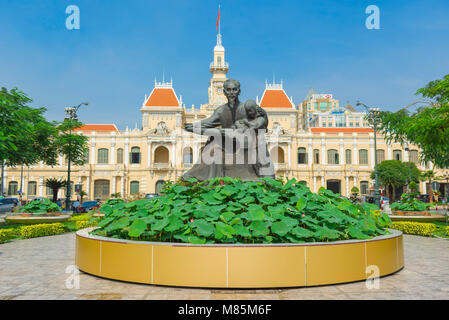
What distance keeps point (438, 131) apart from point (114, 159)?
4368 cm

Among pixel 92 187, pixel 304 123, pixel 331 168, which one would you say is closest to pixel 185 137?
pixel 92 187

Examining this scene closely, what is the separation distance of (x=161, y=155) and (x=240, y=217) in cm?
4981

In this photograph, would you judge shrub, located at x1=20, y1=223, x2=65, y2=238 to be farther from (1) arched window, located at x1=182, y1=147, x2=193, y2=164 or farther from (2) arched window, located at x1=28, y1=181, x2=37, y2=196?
(2) arched window, located at x1=28, y1=181, x2=37, y2=196

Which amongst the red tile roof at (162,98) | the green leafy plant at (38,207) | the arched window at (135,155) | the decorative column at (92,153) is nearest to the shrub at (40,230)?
the green leafy plant at (38,207)

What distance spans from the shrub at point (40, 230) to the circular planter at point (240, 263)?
7958 millimetres

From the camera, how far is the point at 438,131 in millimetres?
13133

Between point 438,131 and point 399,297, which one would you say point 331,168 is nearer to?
point 438,131

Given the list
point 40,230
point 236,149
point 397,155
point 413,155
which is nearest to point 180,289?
point 236,149

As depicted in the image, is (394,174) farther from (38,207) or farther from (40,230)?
(40,230)

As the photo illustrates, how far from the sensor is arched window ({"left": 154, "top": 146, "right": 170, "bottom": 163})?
53.5 metres

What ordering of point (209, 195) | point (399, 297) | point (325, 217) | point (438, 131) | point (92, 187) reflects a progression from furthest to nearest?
point (92, 187) < point (438, 131) < point (209, 195) < point (325, 217) < point (399, 297)

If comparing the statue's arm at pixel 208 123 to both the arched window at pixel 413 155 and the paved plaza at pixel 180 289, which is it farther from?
the arched window at pixel 413 155

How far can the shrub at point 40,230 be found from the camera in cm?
1143

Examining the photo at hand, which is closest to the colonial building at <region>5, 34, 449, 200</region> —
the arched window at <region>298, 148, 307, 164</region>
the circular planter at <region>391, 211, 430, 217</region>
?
the arched window at <region>298, 148, 307, 164</region>
